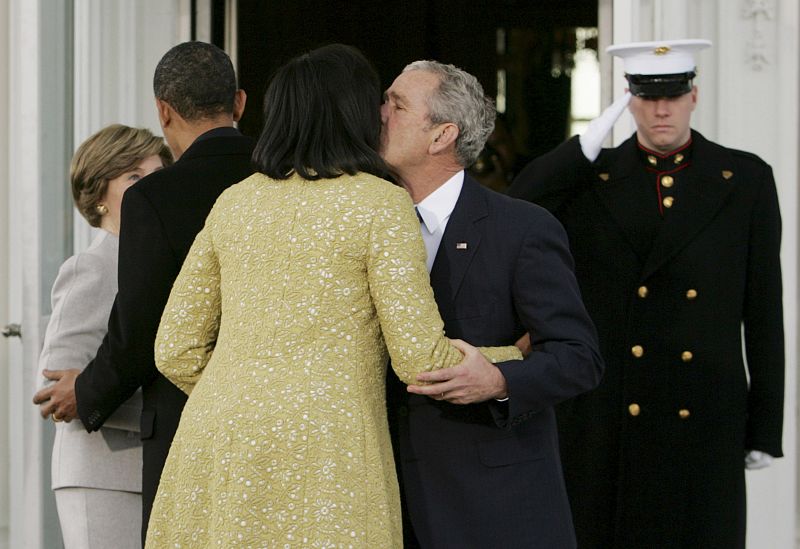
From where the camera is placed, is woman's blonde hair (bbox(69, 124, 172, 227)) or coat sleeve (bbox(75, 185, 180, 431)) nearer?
coat sleeve (bbox(75, 185, 180, 431))

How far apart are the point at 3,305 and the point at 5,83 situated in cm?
74

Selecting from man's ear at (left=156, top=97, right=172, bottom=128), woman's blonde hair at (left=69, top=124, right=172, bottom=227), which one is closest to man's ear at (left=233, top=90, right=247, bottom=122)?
man's ear at (left=156, top=97, right=172, bottom=128)

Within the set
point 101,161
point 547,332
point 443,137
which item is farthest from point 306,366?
point 101,161

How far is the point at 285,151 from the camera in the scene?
2221 mm

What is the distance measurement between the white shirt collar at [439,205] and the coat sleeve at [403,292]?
0.34 meters

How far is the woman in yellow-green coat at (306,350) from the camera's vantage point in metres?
2.10

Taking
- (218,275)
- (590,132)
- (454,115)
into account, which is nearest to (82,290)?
(218,275)

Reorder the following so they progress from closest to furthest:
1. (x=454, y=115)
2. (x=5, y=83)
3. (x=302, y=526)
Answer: (x=302, y=526), (x=454, y=115), (x=5, y=83)

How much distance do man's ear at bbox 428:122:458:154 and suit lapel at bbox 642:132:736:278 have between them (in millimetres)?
848

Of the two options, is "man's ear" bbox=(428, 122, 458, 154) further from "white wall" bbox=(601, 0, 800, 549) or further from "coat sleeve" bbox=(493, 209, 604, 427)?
"white wall" bbox=(601, 0, 800, 549)

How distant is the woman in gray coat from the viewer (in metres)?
2.90

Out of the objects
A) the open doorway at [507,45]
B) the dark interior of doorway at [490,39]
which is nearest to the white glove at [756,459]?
the open doorway at [507,45]

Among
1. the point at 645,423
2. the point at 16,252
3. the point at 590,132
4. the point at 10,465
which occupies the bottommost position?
the point at 10,465

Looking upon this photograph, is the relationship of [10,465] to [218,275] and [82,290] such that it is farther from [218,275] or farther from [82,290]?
[218,275]
